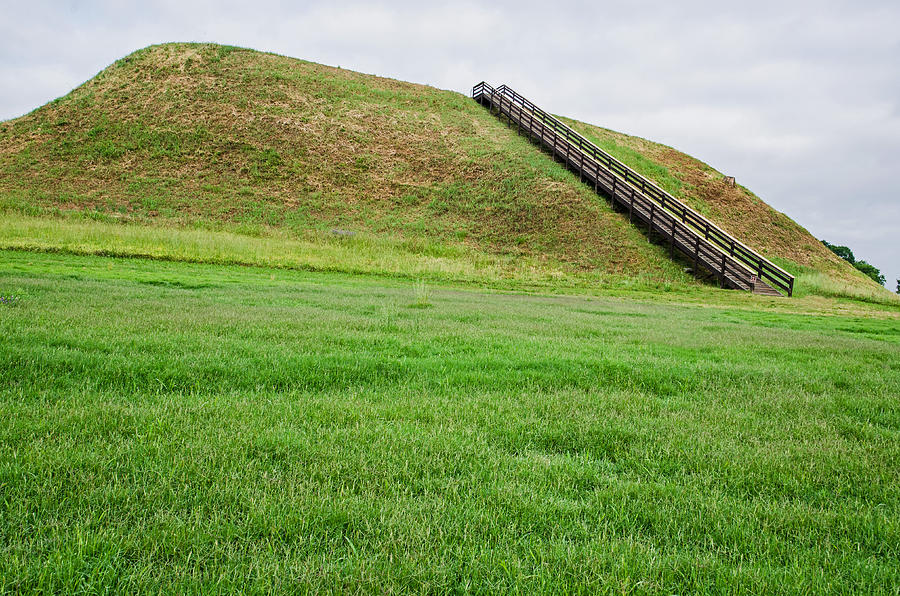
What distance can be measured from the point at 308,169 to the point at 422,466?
45.5 m

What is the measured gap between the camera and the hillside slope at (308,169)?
121 feet

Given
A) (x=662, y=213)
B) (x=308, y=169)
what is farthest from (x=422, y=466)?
(x=308, y=169)

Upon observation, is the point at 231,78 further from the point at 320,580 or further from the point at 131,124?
the point at 320,580

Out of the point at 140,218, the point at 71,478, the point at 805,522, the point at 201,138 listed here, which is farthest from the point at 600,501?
the point at 201,138

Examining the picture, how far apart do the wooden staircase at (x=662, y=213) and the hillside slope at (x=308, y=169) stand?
1495 mm

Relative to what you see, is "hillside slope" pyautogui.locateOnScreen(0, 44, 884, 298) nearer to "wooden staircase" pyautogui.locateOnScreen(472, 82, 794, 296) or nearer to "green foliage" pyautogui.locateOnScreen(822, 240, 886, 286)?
"wooden staircase" pyautogui.locateOnScreen(472, 82, 794, 296)

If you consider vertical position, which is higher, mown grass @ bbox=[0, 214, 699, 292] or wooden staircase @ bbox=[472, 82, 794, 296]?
wooden staircase @ bbox=[472, 82, 794, 296]

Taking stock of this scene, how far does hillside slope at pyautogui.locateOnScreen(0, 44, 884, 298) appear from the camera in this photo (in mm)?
36875

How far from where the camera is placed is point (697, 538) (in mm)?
3141

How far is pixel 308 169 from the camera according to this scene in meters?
45.7

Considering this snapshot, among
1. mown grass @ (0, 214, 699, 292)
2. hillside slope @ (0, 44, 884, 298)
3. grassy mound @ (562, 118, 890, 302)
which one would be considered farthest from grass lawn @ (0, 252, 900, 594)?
grassy mound @ (562, 118, 890, 302)

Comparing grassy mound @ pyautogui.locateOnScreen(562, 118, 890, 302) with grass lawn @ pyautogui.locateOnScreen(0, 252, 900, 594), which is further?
grassy mound @ pyautogui.locateOnScreen(562, 118, 890, 302)

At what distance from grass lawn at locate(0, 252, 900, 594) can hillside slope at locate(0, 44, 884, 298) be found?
1046 inches

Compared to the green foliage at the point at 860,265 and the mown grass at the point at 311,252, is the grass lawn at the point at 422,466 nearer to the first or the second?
the mown grass at the point at 311,252
